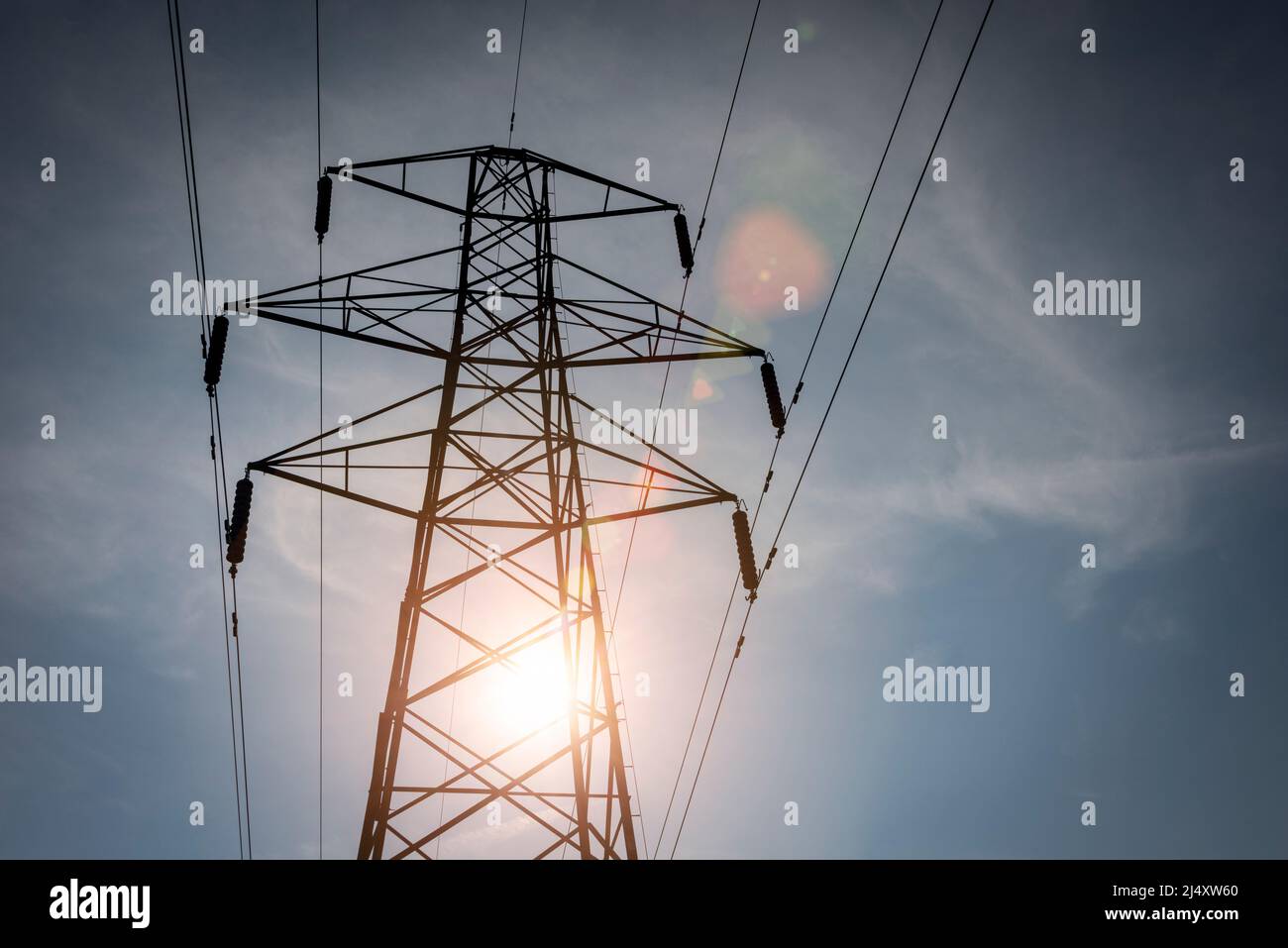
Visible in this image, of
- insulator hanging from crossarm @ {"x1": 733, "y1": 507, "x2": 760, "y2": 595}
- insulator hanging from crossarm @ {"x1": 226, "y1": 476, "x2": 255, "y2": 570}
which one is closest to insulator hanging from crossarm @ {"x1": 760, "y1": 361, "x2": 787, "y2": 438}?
insulator hanging from crossarm @ {"x1": 733, "y1": 507, "x2": 760, "y2": 595}

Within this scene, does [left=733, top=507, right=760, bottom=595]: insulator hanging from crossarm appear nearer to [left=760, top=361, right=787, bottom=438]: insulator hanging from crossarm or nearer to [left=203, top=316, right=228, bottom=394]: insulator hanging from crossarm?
[left=760, top=361, right=787, bottom=438]: insulator hanging from crossarm

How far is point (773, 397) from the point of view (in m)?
13.5

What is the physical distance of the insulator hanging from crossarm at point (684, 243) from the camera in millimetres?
16375

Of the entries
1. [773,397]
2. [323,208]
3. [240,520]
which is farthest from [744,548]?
[323,208]

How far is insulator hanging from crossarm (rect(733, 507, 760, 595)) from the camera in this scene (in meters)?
12.3

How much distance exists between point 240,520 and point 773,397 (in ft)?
25.5

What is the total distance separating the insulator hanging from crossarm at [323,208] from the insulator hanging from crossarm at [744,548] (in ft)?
29.0

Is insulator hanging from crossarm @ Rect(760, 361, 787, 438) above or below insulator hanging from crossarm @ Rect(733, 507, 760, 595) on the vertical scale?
above

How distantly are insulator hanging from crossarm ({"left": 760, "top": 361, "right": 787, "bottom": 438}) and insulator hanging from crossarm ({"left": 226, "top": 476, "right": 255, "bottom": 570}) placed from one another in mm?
7467

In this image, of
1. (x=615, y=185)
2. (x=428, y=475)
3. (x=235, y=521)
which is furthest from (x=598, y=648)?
(x=615, y=185)

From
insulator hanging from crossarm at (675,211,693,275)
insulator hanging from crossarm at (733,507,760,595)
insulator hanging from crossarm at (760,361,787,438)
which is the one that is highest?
insulator hanging from crossarm at (675,211,693,275)

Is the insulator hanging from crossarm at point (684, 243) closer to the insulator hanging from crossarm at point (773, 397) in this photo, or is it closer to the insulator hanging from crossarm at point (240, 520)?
the insulator hanging from crossarm at point (773, 397)
